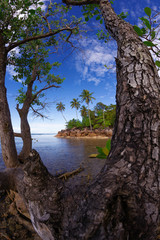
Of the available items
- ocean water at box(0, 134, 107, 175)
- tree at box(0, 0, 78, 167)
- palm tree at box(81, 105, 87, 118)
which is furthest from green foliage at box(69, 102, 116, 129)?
tree at box(0, 0, 78, 167)

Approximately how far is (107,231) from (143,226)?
0.83 ft

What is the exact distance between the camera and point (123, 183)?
2.54 feet

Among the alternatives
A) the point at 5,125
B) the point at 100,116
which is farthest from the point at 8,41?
the point at 100,116

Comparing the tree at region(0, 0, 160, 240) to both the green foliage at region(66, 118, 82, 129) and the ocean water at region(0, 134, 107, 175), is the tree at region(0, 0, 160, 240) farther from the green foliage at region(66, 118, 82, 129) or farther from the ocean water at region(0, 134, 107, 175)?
the green foliage at region(66, 118, 82, 129)

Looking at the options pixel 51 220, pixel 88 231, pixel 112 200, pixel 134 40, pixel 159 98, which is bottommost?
pixel 51 220

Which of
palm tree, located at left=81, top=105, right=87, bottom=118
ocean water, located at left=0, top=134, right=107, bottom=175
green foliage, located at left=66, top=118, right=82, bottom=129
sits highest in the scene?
palm tree, located at left=81, top=105, right=87, bottom=118

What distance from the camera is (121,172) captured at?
0.80 meters

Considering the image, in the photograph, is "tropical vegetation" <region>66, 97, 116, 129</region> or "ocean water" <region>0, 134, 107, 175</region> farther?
"tropical vegetation" <region>66, 97, 116, 129</region>

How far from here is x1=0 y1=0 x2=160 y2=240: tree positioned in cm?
73

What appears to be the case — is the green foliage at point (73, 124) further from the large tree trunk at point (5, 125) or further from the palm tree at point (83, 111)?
the large tree trunk at point (5, 125)

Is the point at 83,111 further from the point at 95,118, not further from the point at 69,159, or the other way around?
the point at 69,159

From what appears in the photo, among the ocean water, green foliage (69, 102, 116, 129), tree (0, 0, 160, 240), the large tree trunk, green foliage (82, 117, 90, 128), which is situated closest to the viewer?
tree (0, 0, 160, 240)

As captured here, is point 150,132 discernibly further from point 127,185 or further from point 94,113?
point 94,113

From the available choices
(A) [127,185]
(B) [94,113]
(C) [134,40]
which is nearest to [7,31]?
(C) [134,40]
